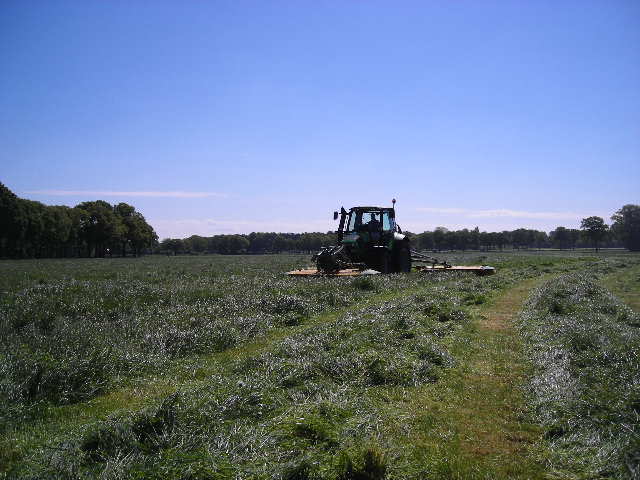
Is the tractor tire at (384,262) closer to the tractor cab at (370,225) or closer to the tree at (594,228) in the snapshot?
the tractor cab at (370,225)

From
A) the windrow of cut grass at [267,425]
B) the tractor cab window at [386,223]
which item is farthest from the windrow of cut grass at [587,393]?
the tractor cab window at [386,223]

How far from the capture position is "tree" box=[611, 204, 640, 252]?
10431 cm

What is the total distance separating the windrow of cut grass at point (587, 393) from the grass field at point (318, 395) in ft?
0.07

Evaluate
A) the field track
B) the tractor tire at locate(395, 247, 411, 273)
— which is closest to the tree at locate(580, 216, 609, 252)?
the tractor tire at locate(395, 247, 411, 273)

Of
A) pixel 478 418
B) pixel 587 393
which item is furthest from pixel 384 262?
pixel 478 418

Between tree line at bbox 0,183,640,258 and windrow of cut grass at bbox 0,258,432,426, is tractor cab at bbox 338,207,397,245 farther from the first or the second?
tree line at bbox 0,183,640,258

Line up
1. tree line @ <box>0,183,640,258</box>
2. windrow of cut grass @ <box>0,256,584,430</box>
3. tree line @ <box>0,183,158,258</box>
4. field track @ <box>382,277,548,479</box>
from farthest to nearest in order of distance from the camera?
tree line @ <box>0,183,640,258</box>
tree line @ <box>0,183,158,258</box>
windrow of cut grass @ <box>0,256,584,430</box>
field track @ <box>382,277,548,479</box>

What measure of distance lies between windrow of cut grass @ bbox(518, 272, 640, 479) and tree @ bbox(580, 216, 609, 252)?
329 ft

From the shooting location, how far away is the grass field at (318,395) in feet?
12.5

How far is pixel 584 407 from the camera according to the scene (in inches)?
189

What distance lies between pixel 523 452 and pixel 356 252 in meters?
17.5

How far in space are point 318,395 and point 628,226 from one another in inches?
4893

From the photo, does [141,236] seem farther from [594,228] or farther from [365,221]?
[594,228]

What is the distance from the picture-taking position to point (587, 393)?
5.19 m
